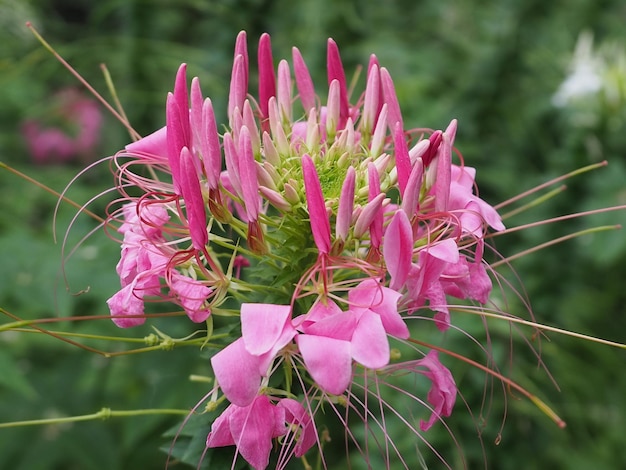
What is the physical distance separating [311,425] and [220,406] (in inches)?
8.7

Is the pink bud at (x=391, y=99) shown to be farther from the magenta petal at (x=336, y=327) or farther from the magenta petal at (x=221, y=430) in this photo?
the magenta petal at (x=221, y=430)

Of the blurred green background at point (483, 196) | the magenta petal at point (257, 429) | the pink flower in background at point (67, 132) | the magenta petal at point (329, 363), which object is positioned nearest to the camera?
the magenta petal at point (329, 363)

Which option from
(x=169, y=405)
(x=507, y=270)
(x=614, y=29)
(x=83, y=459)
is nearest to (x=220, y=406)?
(x=169, y=405)

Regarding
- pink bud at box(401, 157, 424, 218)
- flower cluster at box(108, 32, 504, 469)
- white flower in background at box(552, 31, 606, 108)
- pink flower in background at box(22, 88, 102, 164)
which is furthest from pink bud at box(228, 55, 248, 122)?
pink flower in background at box(22, 88, 102, 164)

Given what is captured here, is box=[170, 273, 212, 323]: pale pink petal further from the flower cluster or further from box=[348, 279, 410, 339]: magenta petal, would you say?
box=[348, 279, 410, 339]: magenta petal

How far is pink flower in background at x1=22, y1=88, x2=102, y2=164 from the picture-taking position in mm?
4211

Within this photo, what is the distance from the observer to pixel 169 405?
5.92 ft

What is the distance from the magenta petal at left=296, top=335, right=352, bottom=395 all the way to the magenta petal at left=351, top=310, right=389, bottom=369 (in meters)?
0.02

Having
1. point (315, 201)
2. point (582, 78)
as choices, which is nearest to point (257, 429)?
point (315, 201)

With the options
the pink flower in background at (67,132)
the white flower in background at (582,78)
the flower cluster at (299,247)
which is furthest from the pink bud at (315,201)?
the pink flower in background at (67,132)

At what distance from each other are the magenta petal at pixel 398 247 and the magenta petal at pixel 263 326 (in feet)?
0.57

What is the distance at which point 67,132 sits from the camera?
4094 millimetres

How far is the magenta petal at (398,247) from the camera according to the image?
3.14ft

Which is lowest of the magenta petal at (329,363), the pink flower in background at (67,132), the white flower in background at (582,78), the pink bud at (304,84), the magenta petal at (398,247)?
the pink flower in background at (67,132)
